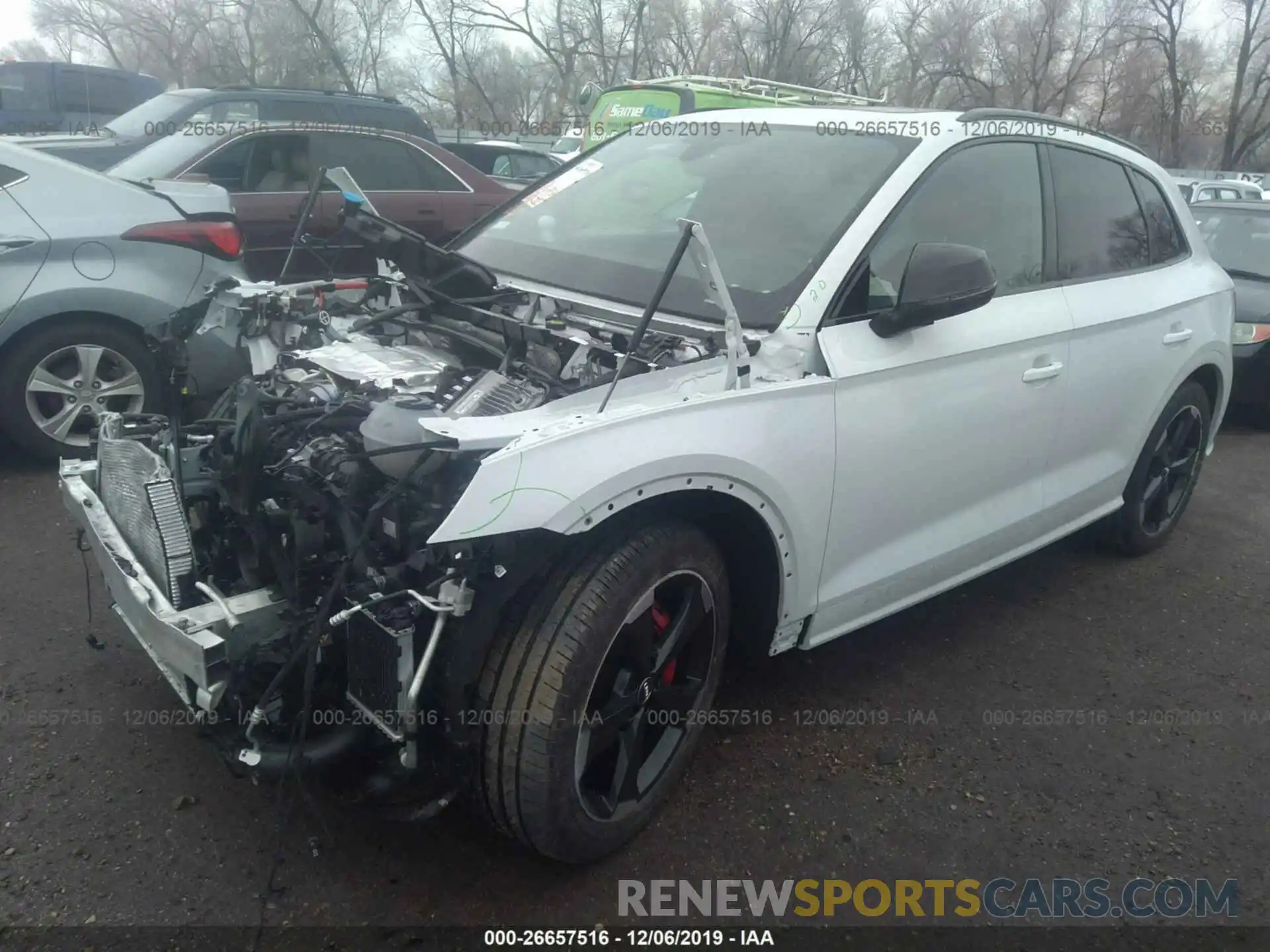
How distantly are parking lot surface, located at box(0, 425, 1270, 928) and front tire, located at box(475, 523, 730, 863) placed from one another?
0.62 feet

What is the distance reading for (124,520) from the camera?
8.34 feet

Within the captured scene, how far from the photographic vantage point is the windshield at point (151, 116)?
8.07m

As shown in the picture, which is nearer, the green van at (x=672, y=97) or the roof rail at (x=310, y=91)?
the roof rail at (x=310, y=91)

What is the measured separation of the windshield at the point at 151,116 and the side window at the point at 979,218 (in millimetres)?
6909

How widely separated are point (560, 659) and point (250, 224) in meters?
5.89

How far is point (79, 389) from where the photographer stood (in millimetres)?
4707

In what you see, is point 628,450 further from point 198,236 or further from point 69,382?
point 69,382

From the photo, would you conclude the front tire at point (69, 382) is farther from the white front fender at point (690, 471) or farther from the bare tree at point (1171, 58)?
the bare tree at point (1171, 58)

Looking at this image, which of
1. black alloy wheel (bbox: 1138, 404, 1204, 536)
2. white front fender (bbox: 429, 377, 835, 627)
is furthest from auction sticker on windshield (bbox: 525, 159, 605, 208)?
black alloy wheel (bbox: 1138, 404, 1204, 536)

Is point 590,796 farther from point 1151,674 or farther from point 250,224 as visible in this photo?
point 250,224

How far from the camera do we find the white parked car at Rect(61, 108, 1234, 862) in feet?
7.11

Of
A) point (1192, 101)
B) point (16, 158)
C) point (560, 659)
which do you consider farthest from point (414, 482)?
point (1192, 101)

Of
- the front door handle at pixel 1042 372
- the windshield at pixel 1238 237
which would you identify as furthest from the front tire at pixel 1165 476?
the windshield at pixel 1238 237

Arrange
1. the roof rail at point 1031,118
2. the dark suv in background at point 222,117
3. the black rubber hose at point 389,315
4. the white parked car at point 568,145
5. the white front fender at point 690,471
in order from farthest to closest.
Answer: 1. the white parked car at point 568,145
2. the dark suv in background at point 222,117
3. the roof rail at point 1031,118
4. the black rubber hose at point 389,315
5. the white front fender at point 690,471
